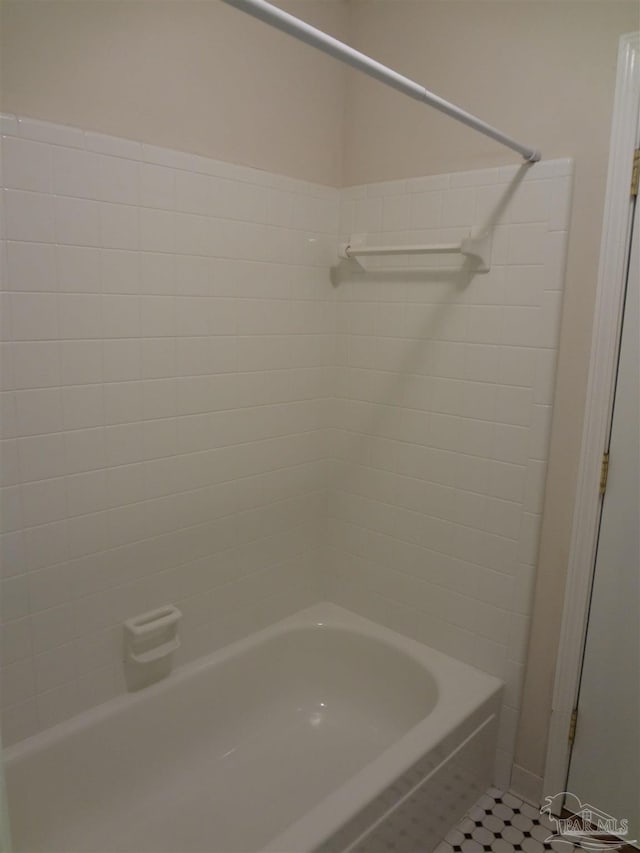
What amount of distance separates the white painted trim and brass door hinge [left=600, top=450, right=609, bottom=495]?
1 centimetres

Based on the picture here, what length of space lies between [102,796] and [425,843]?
3.08ft

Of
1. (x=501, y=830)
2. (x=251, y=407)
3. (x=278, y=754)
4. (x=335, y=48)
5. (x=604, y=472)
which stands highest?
(x=335, y=48)

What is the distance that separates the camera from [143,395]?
173 centimetres

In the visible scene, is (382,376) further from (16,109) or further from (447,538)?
(16,109)

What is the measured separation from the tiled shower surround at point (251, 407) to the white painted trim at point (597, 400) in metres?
0.12

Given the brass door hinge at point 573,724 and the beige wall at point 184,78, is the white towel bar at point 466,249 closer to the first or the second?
the beige wall at point 184,78

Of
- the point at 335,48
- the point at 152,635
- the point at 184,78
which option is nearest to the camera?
the point at 335,48

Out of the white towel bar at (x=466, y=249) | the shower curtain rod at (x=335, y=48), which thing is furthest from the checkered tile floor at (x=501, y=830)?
the shower curtain rod at (x=335, y=48)

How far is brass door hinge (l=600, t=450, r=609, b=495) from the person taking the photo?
1.73m

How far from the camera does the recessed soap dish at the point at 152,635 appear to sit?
5.79 feet

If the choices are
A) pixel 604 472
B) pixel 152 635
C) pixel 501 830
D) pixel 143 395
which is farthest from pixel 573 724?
pixel 143 395

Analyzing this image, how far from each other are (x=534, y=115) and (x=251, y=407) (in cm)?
122

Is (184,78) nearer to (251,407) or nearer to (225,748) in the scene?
(251,407)

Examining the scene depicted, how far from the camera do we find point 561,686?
1883 mm
